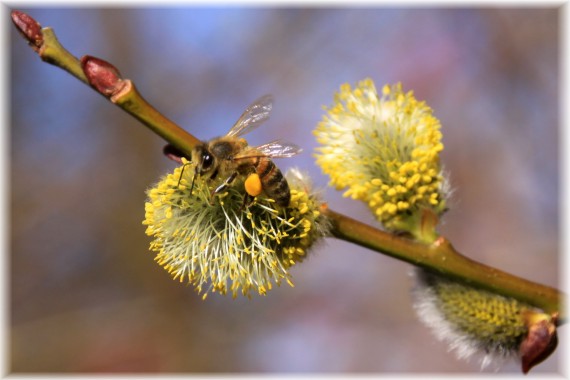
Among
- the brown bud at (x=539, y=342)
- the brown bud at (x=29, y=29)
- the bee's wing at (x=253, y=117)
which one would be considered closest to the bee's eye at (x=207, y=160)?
the bee's wing at (x=253, y=117)

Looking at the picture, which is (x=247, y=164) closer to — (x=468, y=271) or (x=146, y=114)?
(x=146, y=114)

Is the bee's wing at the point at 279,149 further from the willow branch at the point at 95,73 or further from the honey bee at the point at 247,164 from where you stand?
the willow branch at the point at 95,73

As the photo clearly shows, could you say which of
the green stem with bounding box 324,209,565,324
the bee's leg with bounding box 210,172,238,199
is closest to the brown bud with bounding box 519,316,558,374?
the green stem with bounding box 324,209,565,324

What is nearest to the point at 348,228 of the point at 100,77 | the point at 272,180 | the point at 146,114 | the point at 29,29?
the point at 272,180

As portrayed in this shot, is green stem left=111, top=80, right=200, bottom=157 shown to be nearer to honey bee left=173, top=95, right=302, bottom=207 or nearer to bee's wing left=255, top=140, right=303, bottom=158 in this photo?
honey bee left=173, top=95, right=302, bottom=207

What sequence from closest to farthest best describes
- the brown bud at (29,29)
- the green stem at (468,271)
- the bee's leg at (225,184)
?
the brown bud at (29,29) → the bee's leg at (225,184) → the green stem at (468,271)

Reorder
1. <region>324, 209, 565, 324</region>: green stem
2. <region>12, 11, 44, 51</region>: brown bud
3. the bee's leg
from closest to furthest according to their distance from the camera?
<region>12, 11, 44, 51</region>: brown bud < the bee's leg < <region>324, 209, 565, 324</region>: green stem

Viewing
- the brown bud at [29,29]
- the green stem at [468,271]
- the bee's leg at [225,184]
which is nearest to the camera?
the brown bud at [29,29]
